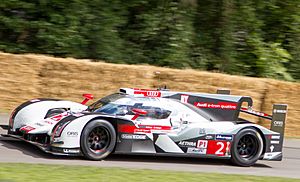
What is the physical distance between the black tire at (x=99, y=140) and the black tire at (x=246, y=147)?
7.22 ft

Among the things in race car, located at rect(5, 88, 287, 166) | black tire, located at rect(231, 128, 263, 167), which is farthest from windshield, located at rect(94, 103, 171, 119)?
black tire, located at rect(231, 128, 263, 167)

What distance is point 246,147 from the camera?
11305 mm

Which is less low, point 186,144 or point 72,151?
point 186,144

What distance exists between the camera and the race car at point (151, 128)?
1013 centimetres

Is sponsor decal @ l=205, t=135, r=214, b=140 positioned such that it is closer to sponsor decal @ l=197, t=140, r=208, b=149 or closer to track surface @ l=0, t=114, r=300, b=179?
sponsor decal @ l=197, t=140, r=208, b=149

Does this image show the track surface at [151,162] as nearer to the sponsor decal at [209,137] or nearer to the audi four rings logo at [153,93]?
the sponsor decal at [209,137]

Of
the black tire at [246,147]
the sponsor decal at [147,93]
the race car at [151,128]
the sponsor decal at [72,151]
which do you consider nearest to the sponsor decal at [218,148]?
the race car at [151,128]

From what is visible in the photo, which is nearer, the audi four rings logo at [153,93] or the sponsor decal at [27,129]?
the sponsor decal at [27,129]

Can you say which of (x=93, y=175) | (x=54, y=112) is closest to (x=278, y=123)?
(x=54, y=112)

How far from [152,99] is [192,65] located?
899 centimetres

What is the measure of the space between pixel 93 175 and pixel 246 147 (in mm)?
3628

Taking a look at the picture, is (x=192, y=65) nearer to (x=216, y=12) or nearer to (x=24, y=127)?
(x=216, y=12)

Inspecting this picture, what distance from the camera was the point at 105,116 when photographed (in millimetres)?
10305

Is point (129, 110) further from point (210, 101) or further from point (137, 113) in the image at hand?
point (210, 101)
